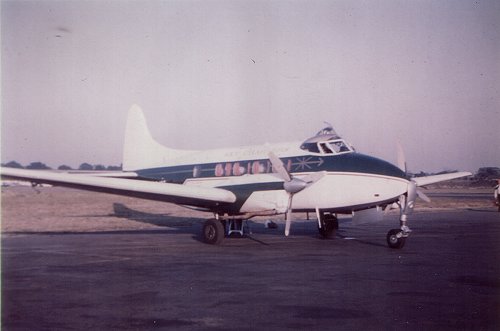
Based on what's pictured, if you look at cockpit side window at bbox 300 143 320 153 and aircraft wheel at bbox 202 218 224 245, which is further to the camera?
cockpit side window at bbox 300 143 320 153

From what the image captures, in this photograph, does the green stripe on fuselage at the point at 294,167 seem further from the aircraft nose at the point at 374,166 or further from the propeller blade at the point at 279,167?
the propeller blade at the point at 279,167

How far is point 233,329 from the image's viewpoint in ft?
24.8

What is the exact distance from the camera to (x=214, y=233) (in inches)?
762

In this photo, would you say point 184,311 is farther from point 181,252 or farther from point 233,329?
point 181,252

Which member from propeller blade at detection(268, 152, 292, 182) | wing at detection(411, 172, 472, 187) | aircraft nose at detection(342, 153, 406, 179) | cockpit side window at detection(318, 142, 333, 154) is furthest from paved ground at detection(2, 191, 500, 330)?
wing at detection(411, 172, 472, 187)

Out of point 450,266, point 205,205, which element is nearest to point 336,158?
point 205,205

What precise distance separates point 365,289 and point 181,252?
306 inches

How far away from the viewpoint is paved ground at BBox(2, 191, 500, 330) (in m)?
8.06

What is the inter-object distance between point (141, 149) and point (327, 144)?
11.9 metres

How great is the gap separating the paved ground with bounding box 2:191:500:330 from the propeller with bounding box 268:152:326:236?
134 centimetres

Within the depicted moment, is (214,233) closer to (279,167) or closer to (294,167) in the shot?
(279,167)

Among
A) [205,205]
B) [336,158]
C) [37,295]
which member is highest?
[336,158]

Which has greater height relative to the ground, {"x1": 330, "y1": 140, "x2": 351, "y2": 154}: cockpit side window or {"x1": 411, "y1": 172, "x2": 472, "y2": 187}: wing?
{"x1": 330, "y1": 140, "x2": 351, "y2": 154}: cockpit side window

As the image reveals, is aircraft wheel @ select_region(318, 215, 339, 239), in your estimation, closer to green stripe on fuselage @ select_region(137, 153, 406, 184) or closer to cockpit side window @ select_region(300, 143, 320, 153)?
green stripe on fuselage @ select_region(137, 153, 406, 184)
